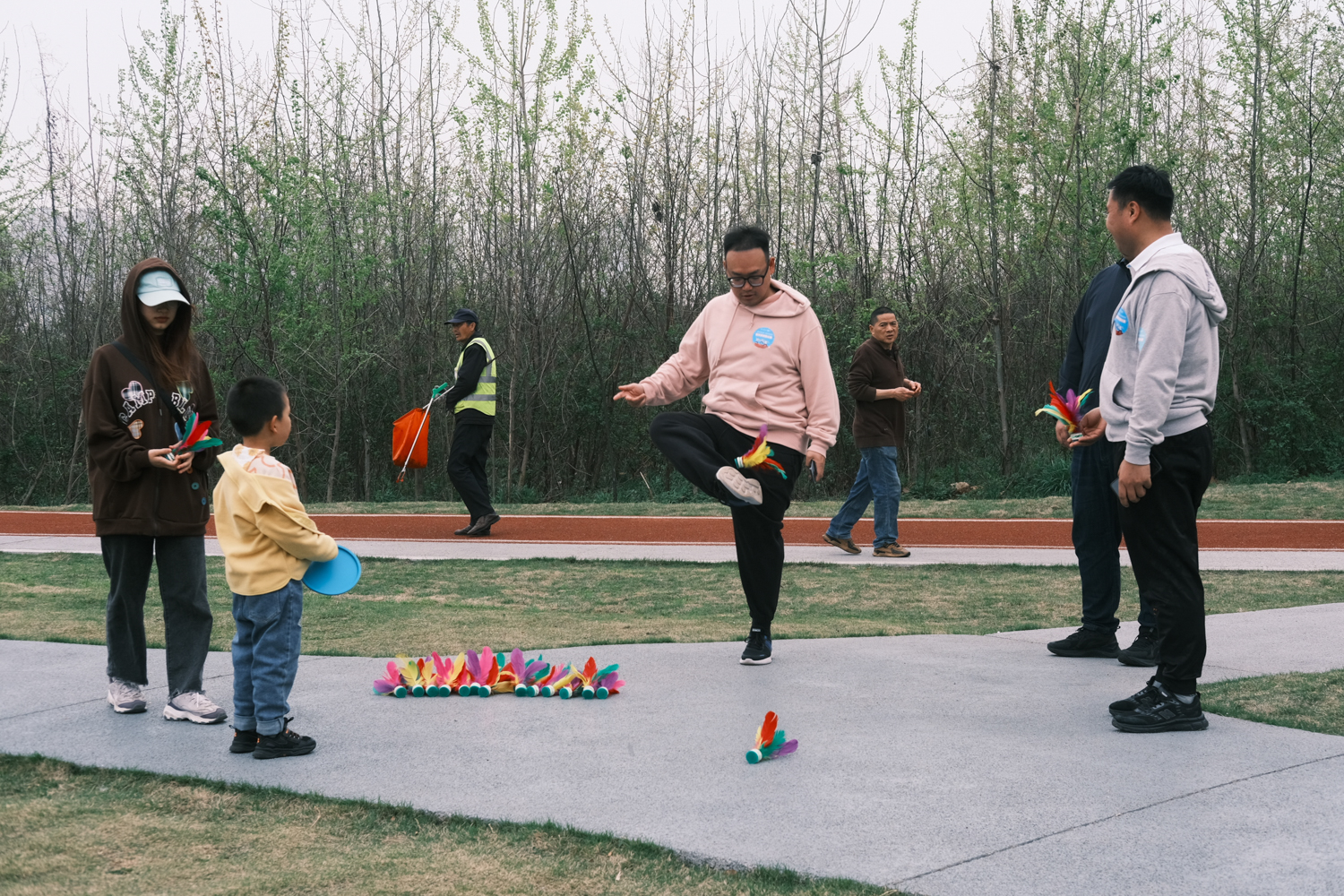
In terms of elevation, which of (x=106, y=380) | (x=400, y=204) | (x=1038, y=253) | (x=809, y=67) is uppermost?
(x=809, y=67)

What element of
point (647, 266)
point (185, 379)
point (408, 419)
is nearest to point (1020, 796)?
point (185, 379)

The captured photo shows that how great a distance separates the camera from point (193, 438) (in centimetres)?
471

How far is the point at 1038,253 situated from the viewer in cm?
1775

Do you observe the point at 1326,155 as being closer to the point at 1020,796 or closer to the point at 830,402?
the point at 830,402

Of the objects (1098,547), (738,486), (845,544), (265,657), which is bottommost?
(845,544)

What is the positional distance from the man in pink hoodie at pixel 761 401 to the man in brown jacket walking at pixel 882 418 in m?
4.31

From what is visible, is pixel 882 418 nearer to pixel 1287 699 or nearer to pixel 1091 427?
pixel 1091 427

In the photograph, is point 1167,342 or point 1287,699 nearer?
point 1167,342

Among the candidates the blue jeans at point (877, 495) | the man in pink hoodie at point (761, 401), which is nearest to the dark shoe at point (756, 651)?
the man in pink hoodie at point (761, 401)

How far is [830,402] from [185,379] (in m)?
2.95

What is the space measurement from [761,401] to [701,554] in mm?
5469

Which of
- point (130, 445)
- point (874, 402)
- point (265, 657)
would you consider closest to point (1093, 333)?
point (265, 657)

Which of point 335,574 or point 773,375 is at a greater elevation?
point 773,375

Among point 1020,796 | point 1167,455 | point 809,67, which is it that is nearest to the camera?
point 1020,796
